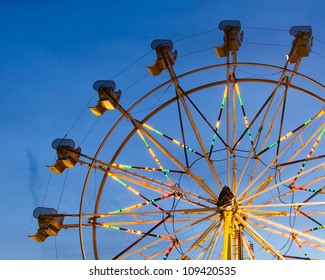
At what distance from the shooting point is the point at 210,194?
1566 centimetres

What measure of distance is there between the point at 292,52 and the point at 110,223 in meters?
7.21

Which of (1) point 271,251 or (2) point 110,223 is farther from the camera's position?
(2) point 110,223

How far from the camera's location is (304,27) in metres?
16.7

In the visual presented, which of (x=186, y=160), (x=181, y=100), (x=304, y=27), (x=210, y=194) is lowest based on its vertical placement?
(x=210, y=194)

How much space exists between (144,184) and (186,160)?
1.41 m

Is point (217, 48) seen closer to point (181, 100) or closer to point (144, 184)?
point (181, 100)

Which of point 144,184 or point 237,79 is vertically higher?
point 237,79

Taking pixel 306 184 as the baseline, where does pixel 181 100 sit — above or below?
above

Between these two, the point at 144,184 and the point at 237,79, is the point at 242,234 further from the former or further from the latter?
the point at 237,79
